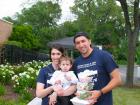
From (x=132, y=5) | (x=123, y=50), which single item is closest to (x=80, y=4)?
(x=132, y=5)

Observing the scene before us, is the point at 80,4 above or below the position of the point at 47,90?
above

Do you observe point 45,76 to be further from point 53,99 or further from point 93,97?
point 93,97

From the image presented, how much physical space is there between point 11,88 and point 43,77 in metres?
8.43

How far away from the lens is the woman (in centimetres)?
559

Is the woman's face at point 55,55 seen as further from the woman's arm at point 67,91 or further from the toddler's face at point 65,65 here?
the woman's arm at point 67,91

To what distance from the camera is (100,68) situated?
554 centimetres

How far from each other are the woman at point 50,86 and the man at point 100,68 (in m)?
0.24

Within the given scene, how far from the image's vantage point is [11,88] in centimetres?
1410

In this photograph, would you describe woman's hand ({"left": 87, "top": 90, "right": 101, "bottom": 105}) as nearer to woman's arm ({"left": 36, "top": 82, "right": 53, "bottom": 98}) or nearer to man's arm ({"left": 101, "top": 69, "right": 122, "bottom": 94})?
man's arm ({"left": 101, "top": 69, "right": 122, "bottom": 94})

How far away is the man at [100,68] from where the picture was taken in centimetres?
551

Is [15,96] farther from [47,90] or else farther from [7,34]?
[7,34]

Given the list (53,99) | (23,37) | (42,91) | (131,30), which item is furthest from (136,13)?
(53,99)

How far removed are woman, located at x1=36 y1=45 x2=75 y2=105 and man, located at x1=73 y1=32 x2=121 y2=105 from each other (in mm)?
243

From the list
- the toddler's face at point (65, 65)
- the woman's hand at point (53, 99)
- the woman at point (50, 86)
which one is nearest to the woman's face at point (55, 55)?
the woman at point (50, 86)
